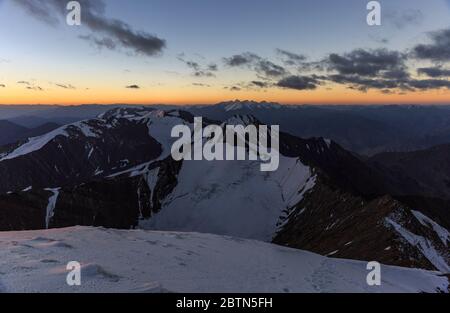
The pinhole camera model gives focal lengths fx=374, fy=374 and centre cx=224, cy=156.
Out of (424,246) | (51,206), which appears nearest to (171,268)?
(424,246)

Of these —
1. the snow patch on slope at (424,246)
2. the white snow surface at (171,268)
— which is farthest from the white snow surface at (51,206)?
the snow patch on slope at (424,246)

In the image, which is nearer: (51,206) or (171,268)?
(171,268)

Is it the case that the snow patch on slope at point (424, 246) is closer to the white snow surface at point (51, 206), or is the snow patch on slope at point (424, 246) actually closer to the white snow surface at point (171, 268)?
the white snow surface at point (171, 268)

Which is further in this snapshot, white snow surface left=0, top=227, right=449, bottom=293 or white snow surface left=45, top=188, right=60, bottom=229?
white snow surface left=45, top=188, right=60, bottom=229

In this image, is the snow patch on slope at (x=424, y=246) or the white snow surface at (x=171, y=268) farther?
the snow patch on slope at (x=424, y=246)

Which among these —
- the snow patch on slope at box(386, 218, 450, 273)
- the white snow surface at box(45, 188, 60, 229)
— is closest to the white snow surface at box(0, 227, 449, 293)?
the snow patch on slope at box(386, 218, 450, 273)

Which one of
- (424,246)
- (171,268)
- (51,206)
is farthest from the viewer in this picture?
(51,206)

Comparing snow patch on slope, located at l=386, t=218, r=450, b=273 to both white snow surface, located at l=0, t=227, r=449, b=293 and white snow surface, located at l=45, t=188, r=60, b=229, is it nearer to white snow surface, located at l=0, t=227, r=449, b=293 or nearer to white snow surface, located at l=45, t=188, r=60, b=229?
white snow surface, located at l=0, t=227, r=449, b=293

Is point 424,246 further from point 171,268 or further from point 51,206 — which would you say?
point 51,206
